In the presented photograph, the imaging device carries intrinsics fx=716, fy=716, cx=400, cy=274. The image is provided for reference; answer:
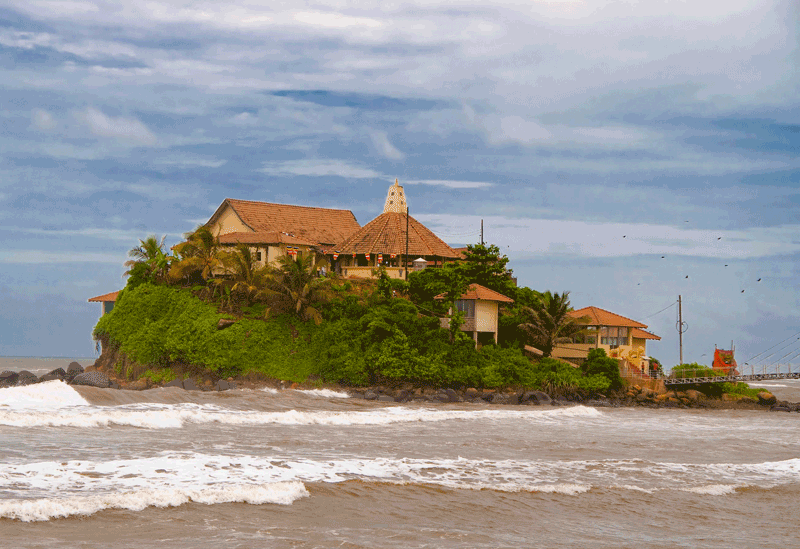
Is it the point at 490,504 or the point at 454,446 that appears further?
the point at 454,446

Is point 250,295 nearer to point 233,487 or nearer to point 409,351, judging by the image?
point 409,351

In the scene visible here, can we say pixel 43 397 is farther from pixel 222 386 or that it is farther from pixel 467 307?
pixel 467 307

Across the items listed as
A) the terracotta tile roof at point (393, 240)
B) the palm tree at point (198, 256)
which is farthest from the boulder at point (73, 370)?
the terracotta tile roof at point (393, 240)

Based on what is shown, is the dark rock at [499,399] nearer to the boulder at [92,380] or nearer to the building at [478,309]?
the building at [478,309]

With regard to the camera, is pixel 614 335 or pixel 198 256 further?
pixel 614 335

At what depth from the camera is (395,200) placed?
45.7 meters

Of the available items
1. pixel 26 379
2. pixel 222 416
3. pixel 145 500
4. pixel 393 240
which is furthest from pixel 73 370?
pixel 145 500

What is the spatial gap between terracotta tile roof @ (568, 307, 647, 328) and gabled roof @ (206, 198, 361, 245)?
15.5 m

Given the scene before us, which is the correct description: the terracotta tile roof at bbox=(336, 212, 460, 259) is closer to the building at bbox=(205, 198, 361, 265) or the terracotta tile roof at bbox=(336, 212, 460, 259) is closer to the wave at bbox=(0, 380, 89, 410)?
the building at bbox=(205, 198, 361, 265)

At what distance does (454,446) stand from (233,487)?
24.1 feet

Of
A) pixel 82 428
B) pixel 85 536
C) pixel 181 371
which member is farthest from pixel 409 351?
pixel 85 536

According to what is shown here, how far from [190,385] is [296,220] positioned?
1535 centimetres

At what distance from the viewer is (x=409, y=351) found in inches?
1310

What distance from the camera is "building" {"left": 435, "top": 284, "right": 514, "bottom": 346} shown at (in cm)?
3547
